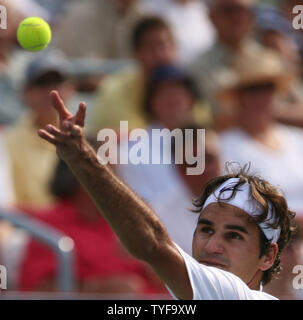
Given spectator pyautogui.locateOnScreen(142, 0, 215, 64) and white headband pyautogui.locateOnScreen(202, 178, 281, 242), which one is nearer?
white headband pyautogui.locateOnScreen(202, 178, 281, 242)

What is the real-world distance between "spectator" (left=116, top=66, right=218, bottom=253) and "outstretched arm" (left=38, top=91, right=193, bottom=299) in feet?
3.25

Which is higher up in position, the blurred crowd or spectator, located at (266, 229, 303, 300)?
the blurred crowd

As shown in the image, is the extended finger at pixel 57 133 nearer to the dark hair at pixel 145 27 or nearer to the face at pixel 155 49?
the face at pixel 155 49

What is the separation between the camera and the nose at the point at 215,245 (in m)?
2.24

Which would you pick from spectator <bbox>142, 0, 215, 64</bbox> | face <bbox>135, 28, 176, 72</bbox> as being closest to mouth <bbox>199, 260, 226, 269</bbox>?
face <bbox>135, 28, 176, 72</bbox>

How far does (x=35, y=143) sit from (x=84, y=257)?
2.69 feet

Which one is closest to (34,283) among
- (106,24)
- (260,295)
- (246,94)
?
(246,94)

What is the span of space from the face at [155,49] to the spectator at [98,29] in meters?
0.39

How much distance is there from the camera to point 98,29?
597 centimetres

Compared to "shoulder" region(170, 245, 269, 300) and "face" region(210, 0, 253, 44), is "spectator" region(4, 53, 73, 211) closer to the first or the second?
"face" region(210, 0, 253, 44)

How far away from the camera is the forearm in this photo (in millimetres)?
2156

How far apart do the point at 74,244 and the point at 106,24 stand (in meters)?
1.85
